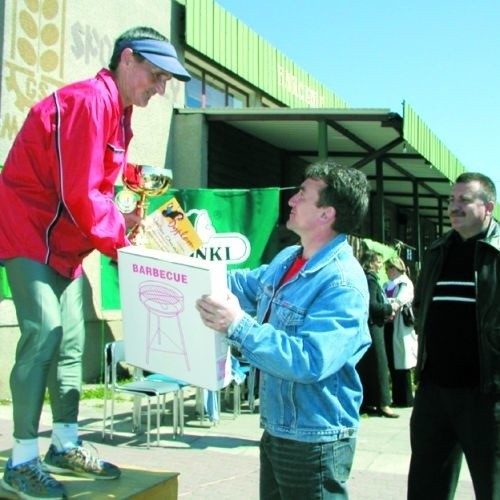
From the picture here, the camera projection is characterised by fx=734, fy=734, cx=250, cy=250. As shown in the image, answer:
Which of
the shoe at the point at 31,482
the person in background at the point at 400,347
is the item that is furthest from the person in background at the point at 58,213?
the person in background at the point at 400,347

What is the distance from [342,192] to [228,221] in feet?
21.9

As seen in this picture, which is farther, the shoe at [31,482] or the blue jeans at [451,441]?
the blue jeans at [451,441]

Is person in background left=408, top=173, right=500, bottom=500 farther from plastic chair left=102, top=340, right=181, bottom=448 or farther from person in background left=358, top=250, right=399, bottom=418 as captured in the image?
person in background left=358, top=250, right=399, bottom=418

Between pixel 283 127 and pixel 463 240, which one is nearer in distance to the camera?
pixel 463 240

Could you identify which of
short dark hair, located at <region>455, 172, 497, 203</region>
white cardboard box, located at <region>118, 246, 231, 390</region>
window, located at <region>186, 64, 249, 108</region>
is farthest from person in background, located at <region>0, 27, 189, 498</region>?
window, located at <region>186, 64, 249, 108</region>

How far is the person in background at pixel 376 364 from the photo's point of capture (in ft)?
28.0

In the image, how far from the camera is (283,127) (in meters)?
12.6

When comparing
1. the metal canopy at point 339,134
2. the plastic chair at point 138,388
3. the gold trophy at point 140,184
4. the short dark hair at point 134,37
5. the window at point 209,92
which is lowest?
the plastic chair at point 138,388

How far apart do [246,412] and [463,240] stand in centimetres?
552

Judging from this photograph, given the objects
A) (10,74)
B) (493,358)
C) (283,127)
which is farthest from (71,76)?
(493,358)

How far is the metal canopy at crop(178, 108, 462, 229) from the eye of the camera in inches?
435

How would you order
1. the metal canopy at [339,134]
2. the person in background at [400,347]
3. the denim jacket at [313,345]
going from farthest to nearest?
the metal canopy at [339,134], the person in background at [400,347], the denim jacket at [313,345]

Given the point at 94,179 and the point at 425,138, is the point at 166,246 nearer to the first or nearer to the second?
the point at 94,179

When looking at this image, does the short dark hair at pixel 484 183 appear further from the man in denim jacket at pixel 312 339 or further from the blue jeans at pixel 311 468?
the blue jeans at pixel 311 468
